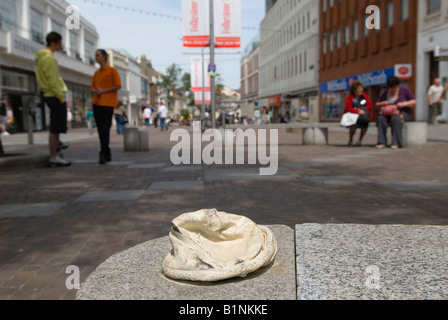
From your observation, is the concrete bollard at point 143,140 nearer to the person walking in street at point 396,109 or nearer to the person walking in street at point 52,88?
the person walking in street at point 52,88

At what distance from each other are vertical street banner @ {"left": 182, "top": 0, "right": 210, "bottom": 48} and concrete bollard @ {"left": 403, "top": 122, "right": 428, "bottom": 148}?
28.6ft

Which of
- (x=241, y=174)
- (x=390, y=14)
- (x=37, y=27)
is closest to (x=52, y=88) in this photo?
(x=241, y=174)

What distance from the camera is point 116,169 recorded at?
314 inches

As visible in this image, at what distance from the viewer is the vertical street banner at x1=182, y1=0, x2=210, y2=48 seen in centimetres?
1727

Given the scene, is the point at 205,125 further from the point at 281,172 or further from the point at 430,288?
the point at 430,288

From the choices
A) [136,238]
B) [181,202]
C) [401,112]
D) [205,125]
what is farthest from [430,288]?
[205,125]

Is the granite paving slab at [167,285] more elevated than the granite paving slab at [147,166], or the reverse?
the granite paving slab at [167,285]

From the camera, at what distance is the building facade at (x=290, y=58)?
4888 cm

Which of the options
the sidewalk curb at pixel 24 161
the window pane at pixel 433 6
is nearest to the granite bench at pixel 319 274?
the sidewalk curb at pixel 24 161

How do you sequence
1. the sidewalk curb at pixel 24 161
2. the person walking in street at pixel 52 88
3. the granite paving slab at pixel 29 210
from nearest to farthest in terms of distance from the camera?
the granite paving slab at pixel 29 210 < the person walking in street at pixel 52 88 < the sidewalk curb at pixel 24 161

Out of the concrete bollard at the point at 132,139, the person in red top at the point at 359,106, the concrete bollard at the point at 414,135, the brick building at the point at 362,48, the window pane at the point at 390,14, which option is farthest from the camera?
the window pane at the point at 390,14

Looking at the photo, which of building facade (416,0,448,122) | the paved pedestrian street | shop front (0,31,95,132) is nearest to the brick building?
building facade (416,0,448,122)

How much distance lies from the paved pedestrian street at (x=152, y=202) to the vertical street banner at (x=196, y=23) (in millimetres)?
9932

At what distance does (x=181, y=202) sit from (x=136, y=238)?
1.42m
